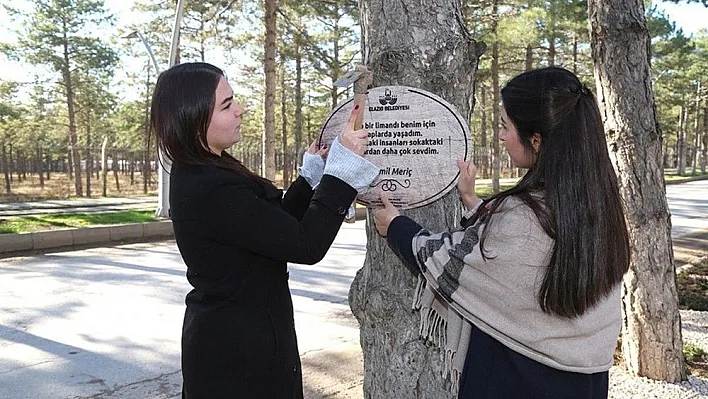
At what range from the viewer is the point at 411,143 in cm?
177

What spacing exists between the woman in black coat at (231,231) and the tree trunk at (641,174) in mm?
2834

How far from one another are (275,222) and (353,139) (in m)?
0.33

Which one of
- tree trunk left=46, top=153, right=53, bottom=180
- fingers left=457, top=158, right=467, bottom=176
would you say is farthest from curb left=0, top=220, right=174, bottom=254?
tree trunk left=46, top=153, right=53, bottom=180

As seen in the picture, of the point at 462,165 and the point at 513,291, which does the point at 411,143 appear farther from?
the point at 513,291

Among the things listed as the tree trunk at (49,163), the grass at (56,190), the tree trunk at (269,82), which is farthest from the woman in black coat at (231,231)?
the tree trunk at (49,163)

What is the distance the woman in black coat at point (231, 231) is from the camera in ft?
5.03

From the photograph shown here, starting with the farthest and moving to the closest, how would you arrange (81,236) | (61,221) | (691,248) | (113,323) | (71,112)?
(71,112)
(61,221)
(81,236)
(691,248)
(113,323)

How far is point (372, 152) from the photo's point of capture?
5.89ft

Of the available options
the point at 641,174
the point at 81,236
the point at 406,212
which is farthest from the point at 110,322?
the point at 81,236

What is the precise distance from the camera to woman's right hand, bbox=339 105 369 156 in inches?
64.4

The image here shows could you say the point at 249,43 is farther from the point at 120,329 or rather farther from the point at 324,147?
the point at 324,147

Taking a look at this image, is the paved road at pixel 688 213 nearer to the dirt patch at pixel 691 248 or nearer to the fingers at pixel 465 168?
the dirt patch at pixel 691 248

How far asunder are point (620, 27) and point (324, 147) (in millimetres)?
2824

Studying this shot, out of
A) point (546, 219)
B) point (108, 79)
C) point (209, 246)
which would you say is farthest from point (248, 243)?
point (108, 79)
